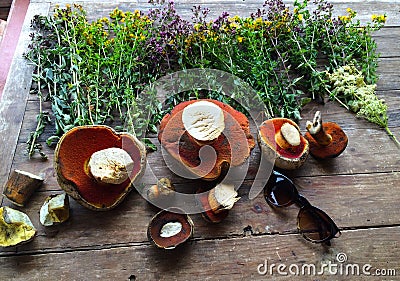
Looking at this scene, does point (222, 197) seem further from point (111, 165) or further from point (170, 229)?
point (111, 165)

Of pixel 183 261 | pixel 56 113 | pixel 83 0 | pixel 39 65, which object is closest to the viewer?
pixel 183 261

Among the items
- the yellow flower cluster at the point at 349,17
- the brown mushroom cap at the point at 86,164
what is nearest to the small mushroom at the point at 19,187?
the brown mushroom cap at the point at 86,164

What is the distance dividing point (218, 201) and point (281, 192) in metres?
0.24

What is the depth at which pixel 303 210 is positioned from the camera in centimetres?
133

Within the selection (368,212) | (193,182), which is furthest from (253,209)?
(368,212)

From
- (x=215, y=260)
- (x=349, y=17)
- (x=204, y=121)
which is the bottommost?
(x=215, y=260)

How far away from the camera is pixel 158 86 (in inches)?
65.9

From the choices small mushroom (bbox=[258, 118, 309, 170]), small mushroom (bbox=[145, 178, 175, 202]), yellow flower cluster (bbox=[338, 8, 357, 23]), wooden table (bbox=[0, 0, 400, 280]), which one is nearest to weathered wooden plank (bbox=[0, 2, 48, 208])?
wooden table (bbox=[0, 0, 400, 280])

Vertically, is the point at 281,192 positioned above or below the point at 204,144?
below

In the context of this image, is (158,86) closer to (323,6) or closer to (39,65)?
(39,65)

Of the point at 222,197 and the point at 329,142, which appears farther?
the point at 329,142

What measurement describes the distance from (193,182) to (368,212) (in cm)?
61

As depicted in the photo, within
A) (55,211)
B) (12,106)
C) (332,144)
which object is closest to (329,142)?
(332,144)

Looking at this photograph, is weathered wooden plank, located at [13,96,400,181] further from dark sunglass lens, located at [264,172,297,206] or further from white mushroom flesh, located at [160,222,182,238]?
white mushroom flesh, located at [160,222,182,238]
